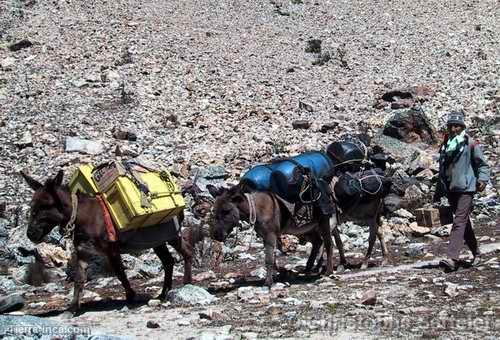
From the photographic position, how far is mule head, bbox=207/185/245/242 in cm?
922

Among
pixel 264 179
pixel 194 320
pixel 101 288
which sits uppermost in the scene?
pixel 264 179

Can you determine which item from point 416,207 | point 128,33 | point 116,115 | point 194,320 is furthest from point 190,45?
point 194,320

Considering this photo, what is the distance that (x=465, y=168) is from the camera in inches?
357

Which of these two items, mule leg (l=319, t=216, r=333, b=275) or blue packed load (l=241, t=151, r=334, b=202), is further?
Answer: mule leg (l=319, t=216, r=333, b=275)

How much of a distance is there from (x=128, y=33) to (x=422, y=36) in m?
10.6

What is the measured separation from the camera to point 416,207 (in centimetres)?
1378

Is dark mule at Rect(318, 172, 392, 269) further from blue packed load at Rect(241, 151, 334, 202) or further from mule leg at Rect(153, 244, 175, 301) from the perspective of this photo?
mule leg at Rect(153, 244, 175, 301)

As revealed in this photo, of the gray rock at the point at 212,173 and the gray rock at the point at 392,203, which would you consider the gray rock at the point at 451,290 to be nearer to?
the gray rock at the point at 392,203

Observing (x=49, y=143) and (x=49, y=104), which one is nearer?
(x=49, y=143)

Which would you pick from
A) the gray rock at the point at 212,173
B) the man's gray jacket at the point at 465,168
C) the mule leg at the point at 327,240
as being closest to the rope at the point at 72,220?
the mule leg at the point at 327,240

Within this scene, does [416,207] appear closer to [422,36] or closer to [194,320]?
[194,320]

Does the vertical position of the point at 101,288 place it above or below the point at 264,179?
below

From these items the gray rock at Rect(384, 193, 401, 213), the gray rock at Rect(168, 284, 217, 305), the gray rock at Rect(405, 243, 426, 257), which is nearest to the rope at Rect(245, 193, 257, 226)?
the gray rock at Rect(168, 284, 217, 305)

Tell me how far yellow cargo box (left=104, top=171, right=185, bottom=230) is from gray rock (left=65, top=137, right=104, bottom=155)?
28.7 ft
